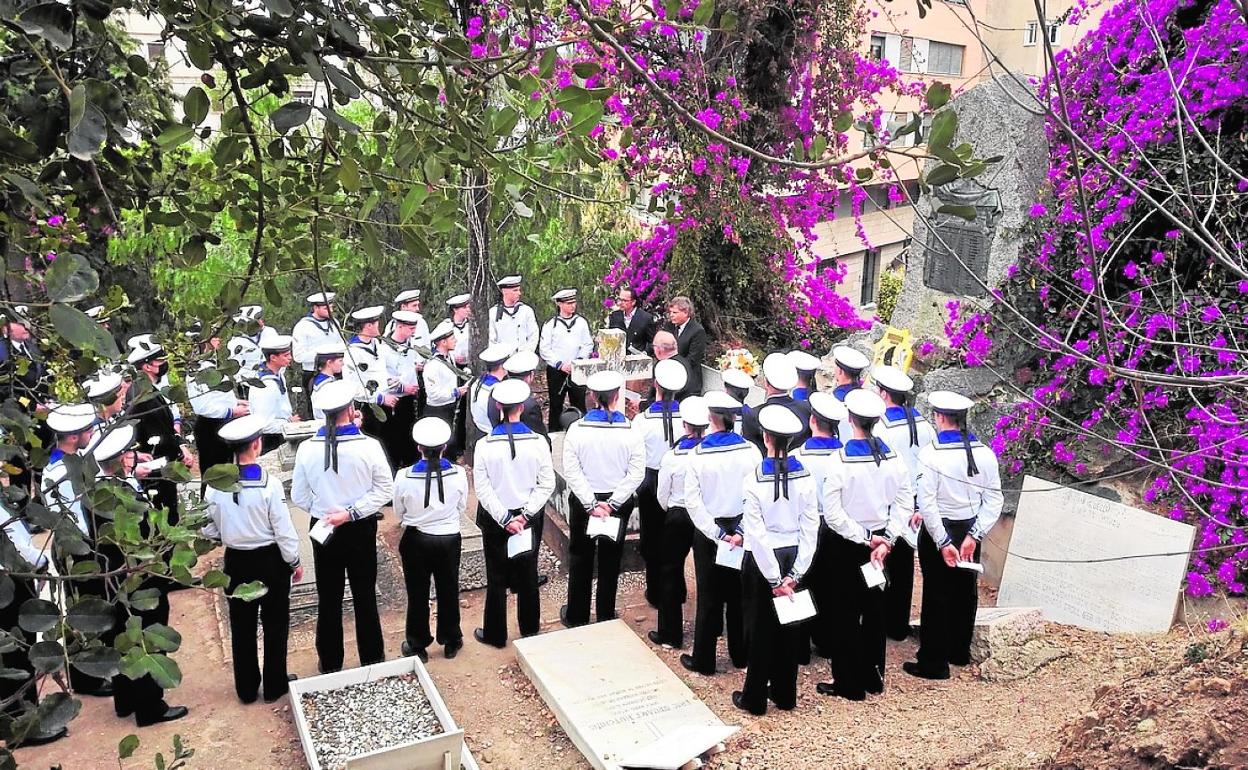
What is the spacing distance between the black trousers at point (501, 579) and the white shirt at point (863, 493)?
2.16 m

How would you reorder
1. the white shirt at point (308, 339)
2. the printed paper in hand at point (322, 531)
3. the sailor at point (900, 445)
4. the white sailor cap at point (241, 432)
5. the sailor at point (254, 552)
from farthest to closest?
1. the white shirt at point (308, 339)
2. the sailor at point (900, 445)
3. the printed paper in hand at point (322, 531)
4. the sailor at point (254, 552)
5. the white sailor cap at point (241, 432)

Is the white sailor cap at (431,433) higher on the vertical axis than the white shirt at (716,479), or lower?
higher

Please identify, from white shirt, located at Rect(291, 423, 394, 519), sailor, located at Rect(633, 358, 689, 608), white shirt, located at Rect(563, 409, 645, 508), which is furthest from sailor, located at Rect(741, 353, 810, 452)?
white shirt, located at Rect(291, 423, 394, 519)

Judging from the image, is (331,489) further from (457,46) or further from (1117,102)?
(1117,102)

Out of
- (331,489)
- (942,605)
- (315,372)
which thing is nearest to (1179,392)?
(942,605)

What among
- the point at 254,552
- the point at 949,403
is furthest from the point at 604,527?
the point at 949,403

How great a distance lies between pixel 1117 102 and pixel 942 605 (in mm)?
4931

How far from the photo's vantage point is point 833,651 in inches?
251

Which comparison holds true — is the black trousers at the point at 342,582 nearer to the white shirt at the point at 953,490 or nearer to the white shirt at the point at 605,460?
the white shirt at the point at 605,460

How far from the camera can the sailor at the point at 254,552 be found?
230 inches

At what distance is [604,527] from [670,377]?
1.43 m

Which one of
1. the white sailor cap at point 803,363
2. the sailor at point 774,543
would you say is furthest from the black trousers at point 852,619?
the white sailor cap at point 803,363

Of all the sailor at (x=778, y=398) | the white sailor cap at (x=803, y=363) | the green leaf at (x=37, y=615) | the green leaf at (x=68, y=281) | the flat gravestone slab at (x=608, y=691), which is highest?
the green leaf at (x=68, y=281)

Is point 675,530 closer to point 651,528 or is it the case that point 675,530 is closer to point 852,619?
point 651,528
